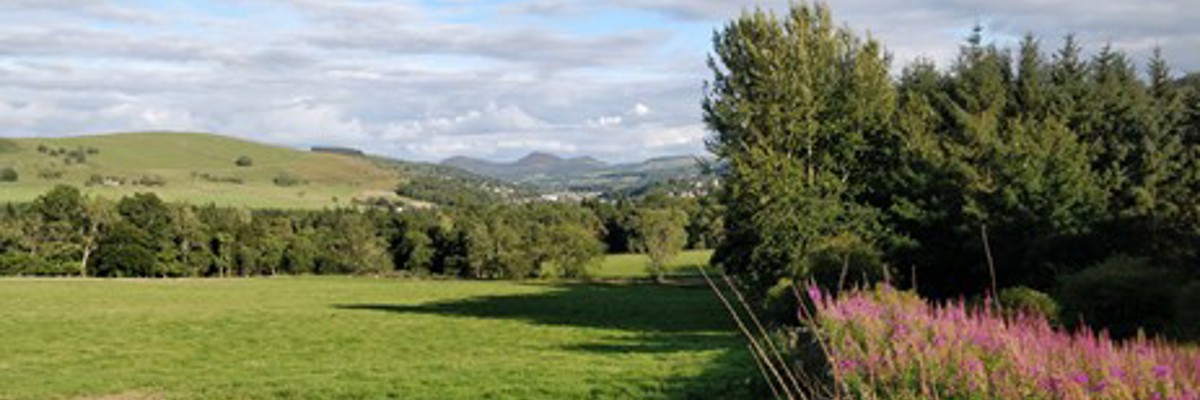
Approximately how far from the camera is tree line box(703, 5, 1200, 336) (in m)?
33.5

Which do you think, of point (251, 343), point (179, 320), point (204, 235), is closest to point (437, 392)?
point (251, 343)

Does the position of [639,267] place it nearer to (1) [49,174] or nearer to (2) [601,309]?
(2) [601,309]

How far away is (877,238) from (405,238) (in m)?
87.3

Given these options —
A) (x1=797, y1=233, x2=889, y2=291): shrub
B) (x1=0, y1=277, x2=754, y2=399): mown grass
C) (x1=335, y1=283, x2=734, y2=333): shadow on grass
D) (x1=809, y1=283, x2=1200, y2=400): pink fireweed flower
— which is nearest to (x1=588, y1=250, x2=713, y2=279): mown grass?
(x1=335, y1=283, x2=734, y2=333): shadow on grass

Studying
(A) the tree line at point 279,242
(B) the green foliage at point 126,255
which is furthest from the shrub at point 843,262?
(B) the green foliage at point 126,255

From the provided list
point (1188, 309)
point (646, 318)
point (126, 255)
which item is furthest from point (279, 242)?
point (1188, 309)

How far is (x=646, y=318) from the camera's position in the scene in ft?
161

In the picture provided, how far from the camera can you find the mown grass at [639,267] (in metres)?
101

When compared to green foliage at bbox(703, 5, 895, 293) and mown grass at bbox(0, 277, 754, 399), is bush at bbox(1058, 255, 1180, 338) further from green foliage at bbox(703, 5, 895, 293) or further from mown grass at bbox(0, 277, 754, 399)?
green foliage at bbox(703, 5, 895, 293)

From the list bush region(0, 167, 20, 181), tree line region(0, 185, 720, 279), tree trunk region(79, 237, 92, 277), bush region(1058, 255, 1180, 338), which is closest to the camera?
bush region(1058, 255, 1180, 338)

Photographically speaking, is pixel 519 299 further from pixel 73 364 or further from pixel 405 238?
pixel 405 238

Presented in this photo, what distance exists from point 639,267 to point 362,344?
74.4 m

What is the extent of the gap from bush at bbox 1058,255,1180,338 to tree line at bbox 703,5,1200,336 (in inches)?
212

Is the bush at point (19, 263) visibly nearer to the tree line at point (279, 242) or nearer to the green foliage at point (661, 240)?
the tree line at point (279, 242)
